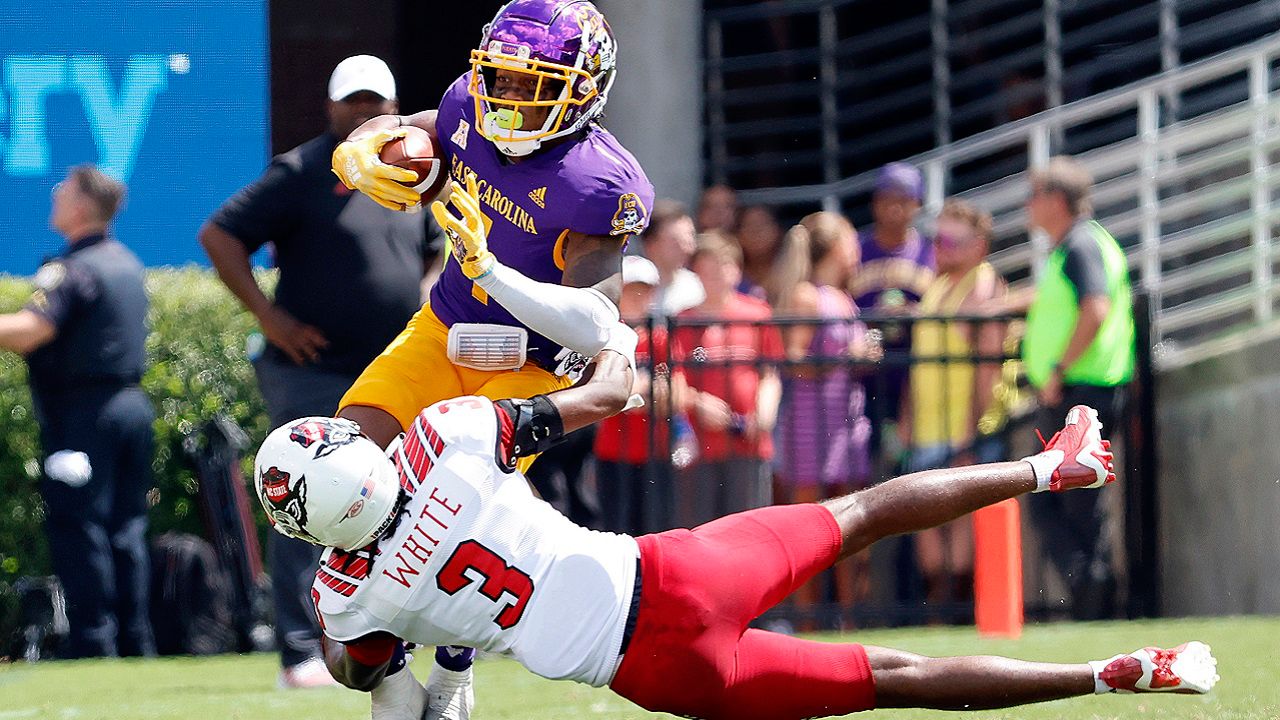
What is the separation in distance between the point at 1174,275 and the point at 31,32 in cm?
645

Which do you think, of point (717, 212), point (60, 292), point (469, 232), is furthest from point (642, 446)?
point (469, 232)

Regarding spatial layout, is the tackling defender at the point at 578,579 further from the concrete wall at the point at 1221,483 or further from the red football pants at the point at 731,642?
the concrete wall at the point at 1221,483

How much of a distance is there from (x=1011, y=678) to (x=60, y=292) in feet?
18.5

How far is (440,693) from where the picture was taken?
16.2 ft

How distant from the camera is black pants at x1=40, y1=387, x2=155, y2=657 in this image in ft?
28.2

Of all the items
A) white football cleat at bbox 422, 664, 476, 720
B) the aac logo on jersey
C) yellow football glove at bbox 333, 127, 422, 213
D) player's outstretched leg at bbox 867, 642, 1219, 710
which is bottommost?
white football cleat at bbox 422, 664, 476, 720

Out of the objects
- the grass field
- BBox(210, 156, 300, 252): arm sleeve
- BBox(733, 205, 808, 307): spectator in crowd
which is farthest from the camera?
BBox(733, 205, 808, 307): spectator in crowd

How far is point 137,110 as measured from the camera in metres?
11.0

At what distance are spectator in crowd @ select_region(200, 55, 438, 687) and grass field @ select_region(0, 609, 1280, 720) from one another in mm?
547

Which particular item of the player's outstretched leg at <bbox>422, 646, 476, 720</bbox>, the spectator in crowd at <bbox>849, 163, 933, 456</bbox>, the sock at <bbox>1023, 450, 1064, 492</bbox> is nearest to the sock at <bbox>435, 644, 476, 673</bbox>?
the player's outstretched leg at <bbox>422, 646, 476, 720</bbox>

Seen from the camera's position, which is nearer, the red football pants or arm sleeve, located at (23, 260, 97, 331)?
the red football pants

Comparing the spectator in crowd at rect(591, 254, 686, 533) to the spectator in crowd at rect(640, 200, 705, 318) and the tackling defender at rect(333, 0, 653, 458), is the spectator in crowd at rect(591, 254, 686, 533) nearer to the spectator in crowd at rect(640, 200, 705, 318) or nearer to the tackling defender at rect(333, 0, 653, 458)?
the spectator in crowd at rect(640, 200, 705, 318)

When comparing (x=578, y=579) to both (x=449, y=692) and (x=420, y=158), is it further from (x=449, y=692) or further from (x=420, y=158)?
(x=420, y=158)

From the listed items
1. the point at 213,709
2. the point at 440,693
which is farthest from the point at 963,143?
the point at 440,693
